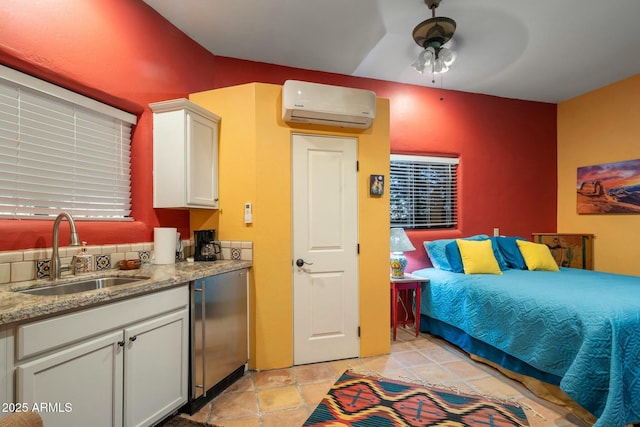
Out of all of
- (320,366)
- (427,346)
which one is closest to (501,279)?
(427,346)

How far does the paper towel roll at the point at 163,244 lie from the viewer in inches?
94.6

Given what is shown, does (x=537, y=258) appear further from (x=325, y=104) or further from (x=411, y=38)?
(x=325, y=104)

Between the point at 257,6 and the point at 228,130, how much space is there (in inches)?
40.3

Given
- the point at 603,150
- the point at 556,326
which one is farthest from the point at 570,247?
the point at 556,326

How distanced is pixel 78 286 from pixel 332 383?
73.8 inches

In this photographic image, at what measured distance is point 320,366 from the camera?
274 centimetres

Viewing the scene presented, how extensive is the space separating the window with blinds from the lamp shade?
2.56m

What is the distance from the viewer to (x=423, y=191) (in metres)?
4.02

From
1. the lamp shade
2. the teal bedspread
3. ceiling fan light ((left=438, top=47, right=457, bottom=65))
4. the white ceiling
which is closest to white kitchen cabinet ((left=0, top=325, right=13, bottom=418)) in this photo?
the white ceiling

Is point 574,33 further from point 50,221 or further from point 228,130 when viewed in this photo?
point 50,221

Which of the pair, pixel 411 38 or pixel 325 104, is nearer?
pixel 325 104

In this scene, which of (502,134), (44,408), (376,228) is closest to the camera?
(44,408)

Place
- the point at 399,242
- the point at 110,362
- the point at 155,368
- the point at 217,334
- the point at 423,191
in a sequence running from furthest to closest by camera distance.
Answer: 1. the point at 423,191
2. the point at 399,242
3. the point at 217,334
4. the point at 155,368
5. the point at 110,362

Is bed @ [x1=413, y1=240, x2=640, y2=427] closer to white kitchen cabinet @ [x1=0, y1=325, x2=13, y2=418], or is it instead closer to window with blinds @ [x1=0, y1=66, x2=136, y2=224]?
white kitchen cabinet @ [x1=0, y1=325, x2=13, y2=418]
